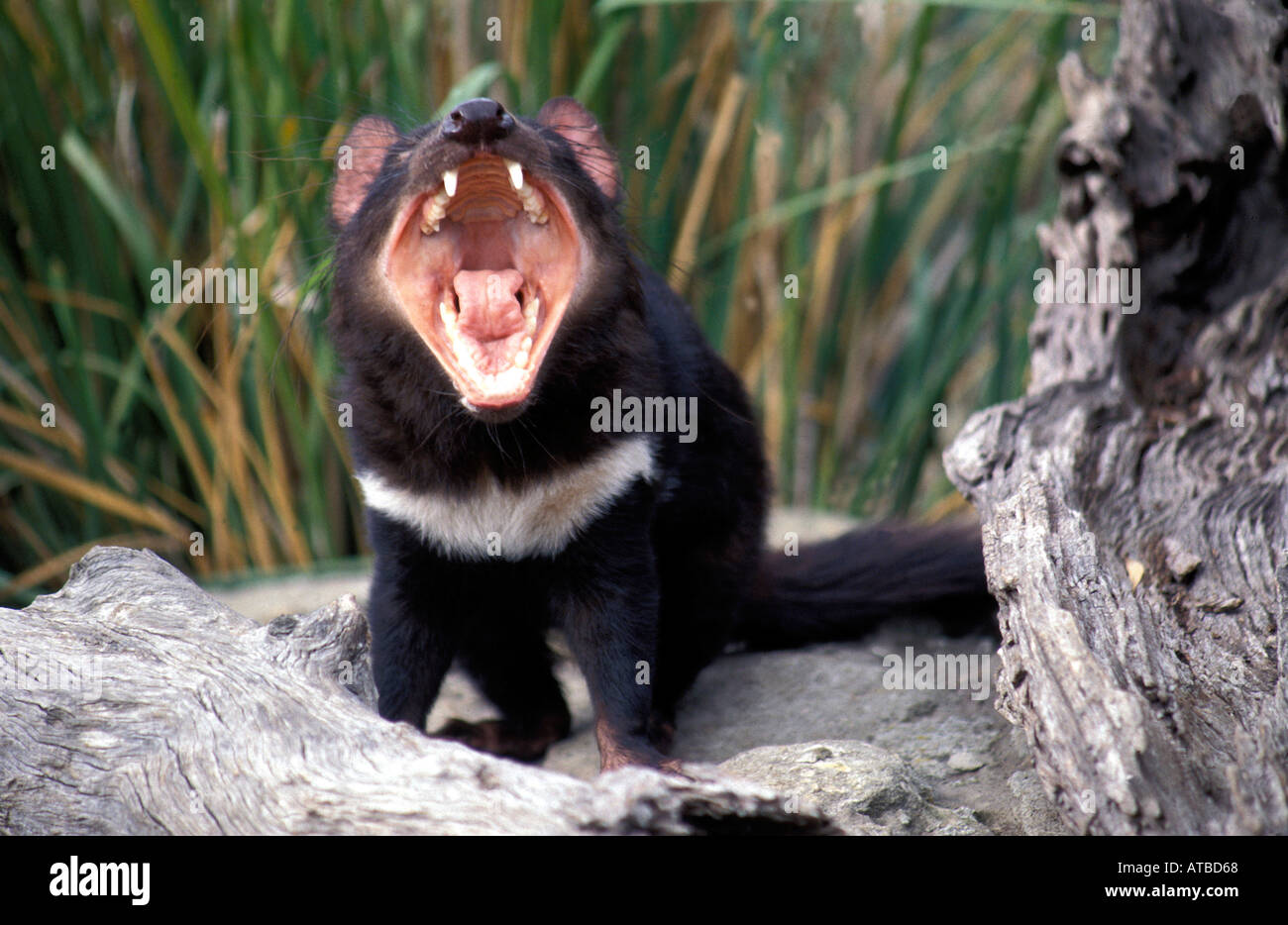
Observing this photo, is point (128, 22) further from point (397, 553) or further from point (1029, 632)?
point (1029, 632)

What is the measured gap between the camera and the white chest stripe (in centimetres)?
260

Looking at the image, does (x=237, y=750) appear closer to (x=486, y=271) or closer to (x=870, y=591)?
(x=486, y=271)

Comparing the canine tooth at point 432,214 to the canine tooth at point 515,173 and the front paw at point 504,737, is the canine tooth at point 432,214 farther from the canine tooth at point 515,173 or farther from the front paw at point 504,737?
the front paw at point 504,737

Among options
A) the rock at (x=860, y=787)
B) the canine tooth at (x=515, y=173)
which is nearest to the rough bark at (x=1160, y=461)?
the rock at (x=860, y=787)

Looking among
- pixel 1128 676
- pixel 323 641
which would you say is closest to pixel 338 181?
pixel 323 641

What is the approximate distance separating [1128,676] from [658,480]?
1.05m

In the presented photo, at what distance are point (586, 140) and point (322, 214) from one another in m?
1.40

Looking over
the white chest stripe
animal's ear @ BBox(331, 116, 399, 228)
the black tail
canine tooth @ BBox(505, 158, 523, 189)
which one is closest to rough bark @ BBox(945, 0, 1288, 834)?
the black tail

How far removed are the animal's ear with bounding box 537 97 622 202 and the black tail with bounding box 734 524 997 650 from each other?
1.13 m

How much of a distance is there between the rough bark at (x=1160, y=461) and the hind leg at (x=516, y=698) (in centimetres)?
107

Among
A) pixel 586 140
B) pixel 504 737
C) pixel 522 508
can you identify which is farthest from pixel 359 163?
pixel 504 737

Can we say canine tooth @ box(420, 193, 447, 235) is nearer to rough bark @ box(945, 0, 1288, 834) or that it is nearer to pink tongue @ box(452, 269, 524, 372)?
pink tongue @ box(452, 269, 524, 372)

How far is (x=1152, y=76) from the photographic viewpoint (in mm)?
3098

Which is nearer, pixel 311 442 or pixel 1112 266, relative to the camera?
pixel 1112 266
